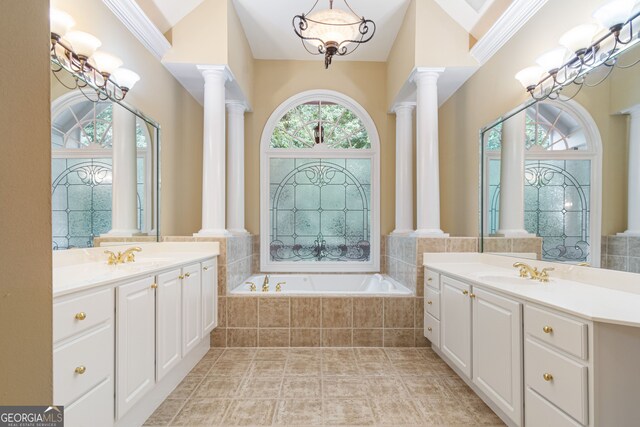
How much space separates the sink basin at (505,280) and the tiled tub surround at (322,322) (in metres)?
1.01

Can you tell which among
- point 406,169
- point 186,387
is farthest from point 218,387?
point 406,169

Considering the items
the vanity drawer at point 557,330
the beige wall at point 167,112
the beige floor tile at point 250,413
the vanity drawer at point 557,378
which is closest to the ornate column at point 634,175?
the vanity drawer at point 557,330

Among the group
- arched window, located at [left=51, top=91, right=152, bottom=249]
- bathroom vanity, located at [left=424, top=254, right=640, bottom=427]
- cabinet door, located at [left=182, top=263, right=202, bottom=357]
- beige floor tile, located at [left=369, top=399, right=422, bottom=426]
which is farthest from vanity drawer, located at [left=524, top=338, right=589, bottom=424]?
arched window, located at [left=51, top=91, right=152, bottom=249]

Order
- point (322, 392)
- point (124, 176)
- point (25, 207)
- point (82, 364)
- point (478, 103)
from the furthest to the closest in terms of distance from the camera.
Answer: point (478, 103), point (124, 176), point (322, 392), point (82, 364), point (25, 207)

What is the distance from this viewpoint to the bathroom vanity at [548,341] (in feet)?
4.19

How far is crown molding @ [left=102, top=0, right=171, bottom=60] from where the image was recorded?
2.61m

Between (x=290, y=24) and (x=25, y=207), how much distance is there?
143 inches

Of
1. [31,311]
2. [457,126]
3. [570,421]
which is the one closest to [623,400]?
[570,421]

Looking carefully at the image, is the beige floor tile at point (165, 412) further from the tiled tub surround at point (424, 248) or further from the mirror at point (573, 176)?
the mirror at point (573, 176)

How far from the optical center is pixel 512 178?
263cm

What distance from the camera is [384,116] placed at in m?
4.39

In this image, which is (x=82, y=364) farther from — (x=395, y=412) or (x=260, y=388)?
(x=395, y=412)

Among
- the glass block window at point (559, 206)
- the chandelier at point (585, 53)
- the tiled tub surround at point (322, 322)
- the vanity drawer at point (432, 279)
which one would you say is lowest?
the tiled tub surround at point (322, 322)

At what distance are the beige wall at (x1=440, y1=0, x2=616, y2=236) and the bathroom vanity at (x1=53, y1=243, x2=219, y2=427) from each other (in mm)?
2698
